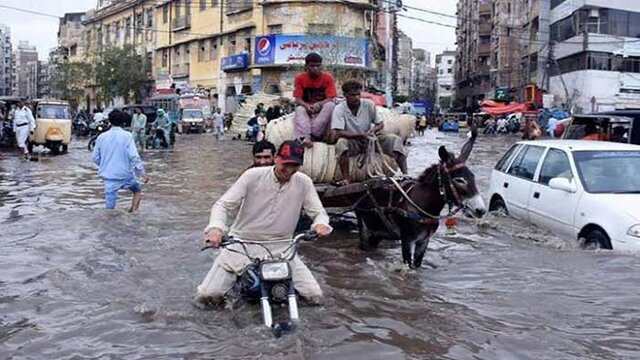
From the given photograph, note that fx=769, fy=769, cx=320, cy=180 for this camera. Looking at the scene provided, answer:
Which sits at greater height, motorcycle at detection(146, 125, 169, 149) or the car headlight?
motorcycle at detection(146, 125, 169, 149)

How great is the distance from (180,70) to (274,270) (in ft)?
201

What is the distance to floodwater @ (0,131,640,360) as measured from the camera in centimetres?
584

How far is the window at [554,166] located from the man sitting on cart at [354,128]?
226 centimetres

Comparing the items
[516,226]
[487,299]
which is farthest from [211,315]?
[516,226]

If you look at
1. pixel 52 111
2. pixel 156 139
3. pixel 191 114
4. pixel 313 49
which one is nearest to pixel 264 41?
pixel 313 49

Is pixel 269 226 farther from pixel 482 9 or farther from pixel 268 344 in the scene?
pixel 482 9

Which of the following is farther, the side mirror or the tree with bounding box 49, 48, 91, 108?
the tree with bounding box 49, 48, 91, 108

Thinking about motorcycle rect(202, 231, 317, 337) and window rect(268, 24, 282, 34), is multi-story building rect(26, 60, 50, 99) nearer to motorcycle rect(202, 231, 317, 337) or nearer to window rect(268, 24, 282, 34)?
window rect(268, 24, 282, 34)

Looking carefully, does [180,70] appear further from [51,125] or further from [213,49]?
[51,125]

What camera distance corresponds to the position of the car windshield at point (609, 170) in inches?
372

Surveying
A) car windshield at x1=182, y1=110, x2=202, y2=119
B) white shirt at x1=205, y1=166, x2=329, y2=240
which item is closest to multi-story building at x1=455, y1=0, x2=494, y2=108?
car windshield at x1=182, y1=110, x2=202, y2=119

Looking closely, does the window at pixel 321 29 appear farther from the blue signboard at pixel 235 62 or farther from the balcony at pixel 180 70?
the balcony at pixel 180 70

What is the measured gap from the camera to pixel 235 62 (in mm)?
52375

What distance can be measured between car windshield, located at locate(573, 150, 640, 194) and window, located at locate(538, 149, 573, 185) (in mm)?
→ 185
